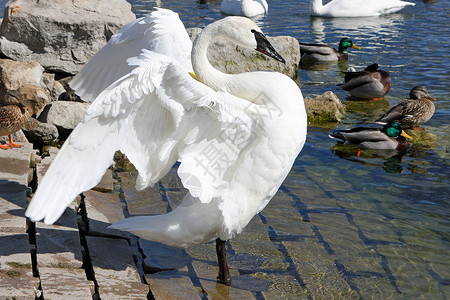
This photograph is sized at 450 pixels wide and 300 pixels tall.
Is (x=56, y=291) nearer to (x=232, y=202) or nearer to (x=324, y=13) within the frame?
(x=232, y=202)

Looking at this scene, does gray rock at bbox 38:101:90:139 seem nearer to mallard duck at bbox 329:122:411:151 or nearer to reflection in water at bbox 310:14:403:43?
mallard duck at bbox 329:122:411:151

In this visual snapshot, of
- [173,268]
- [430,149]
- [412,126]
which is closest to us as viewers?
[173,268]

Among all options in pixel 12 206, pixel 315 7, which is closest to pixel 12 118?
pixel 12 206

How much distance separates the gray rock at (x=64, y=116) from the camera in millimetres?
7559

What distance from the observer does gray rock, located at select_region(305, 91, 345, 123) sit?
9508 mm

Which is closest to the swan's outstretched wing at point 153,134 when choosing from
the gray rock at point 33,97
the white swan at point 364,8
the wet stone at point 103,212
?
the wet stone at point 103,212

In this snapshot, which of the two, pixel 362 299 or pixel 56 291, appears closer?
pixel 56 291

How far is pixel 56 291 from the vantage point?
416 centimetres

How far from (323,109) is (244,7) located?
9.98 meters

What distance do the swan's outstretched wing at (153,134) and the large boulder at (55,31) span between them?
4.79 meters

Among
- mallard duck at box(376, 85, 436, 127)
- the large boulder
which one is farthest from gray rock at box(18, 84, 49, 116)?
mallard duck at box(376, 85, 436, 127)

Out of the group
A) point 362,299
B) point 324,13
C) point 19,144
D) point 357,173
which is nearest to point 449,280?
point 362,299

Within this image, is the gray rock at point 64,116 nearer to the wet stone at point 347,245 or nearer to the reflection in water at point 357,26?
the wet stone at point 347,245

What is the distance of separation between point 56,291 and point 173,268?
1076 mm
